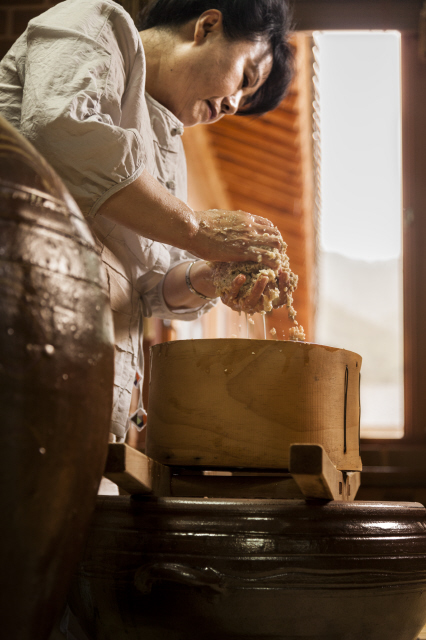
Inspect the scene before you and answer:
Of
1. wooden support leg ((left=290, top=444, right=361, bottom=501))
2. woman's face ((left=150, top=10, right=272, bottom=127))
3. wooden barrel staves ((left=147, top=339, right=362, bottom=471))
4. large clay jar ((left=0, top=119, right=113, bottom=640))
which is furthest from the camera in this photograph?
woman's face ((left=150, top=10, right=272, bottom=127))

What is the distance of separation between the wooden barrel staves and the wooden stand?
0.06 m

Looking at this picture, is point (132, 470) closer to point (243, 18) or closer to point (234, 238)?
point (234, 238)

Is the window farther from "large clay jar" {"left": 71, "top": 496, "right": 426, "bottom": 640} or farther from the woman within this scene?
"large clay jar" {"left": 71, "top": 496, "right": 426, "bottom": 640}

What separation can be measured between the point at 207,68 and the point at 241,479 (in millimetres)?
1093

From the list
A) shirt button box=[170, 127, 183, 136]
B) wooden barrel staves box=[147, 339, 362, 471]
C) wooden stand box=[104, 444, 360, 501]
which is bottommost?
wooden stand box=[104, 444, 360, 501]

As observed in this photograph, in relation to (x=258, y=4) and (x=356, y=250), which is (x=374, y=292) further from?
(x=258, y=4)

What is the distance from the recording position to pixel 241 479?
1349mm

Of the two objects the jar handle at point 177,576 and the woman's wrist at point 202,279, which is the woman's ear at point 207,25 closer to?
the woman's wrist at point 202,279

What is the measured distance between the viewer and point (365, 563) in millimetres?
1028

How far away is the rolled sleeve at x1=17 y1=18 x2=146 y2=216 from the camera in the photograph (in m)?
1.25

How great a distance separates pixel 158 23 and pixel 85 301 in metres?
1.44

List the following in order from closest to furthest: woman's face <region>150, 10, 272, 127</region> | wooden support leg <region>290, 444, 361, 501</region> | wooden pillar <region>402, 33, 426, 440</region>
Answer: wooden support leg <region>290, 444, 361, 501</region>
woman's face <region>150, 10, 272, 127</region>
wooden pillar <region>402, 33, 426, 440</region>

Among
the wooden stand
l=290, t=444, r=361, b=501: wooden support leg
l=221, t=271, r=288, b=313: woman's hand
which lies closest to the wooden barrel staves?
the wooden stand

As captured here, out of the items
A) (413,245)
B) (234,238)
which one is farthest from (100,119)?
(413,245)
